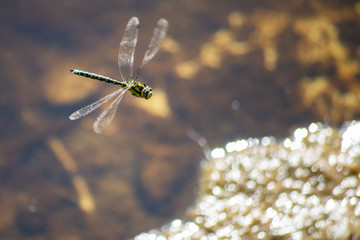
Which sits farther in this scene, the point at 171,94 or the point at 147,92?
the point at 171,94

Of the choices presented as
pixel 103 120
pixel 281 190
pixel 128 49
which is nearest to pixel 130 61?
pixel 128 49

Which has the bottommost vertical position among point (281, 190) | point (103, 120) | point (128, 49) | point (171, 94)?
point (281, 190)

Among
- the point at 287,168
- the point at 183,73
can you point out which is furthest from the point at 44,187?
the point at 287,168

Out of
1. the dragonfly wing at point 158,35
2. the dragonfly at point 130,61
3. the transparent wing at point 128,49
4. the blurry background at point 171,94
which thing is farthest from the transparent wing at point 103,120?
the blurry background at point 171,94

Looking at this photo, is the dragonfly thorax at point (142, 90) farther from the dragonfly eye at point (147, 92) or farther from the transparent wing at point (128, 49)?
the transparent wing at point (128, 49)

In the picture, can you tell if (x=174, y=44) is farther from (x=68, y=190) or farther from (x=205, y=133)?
(x=68, y=190)

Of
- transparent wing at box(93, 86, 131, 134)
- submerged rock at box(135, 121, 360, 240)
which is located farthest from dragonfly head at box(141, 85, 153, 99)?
submerged rock at box(135, 121, 360, 240)

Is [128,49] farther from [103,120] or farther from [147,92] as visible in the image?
[103,120]
